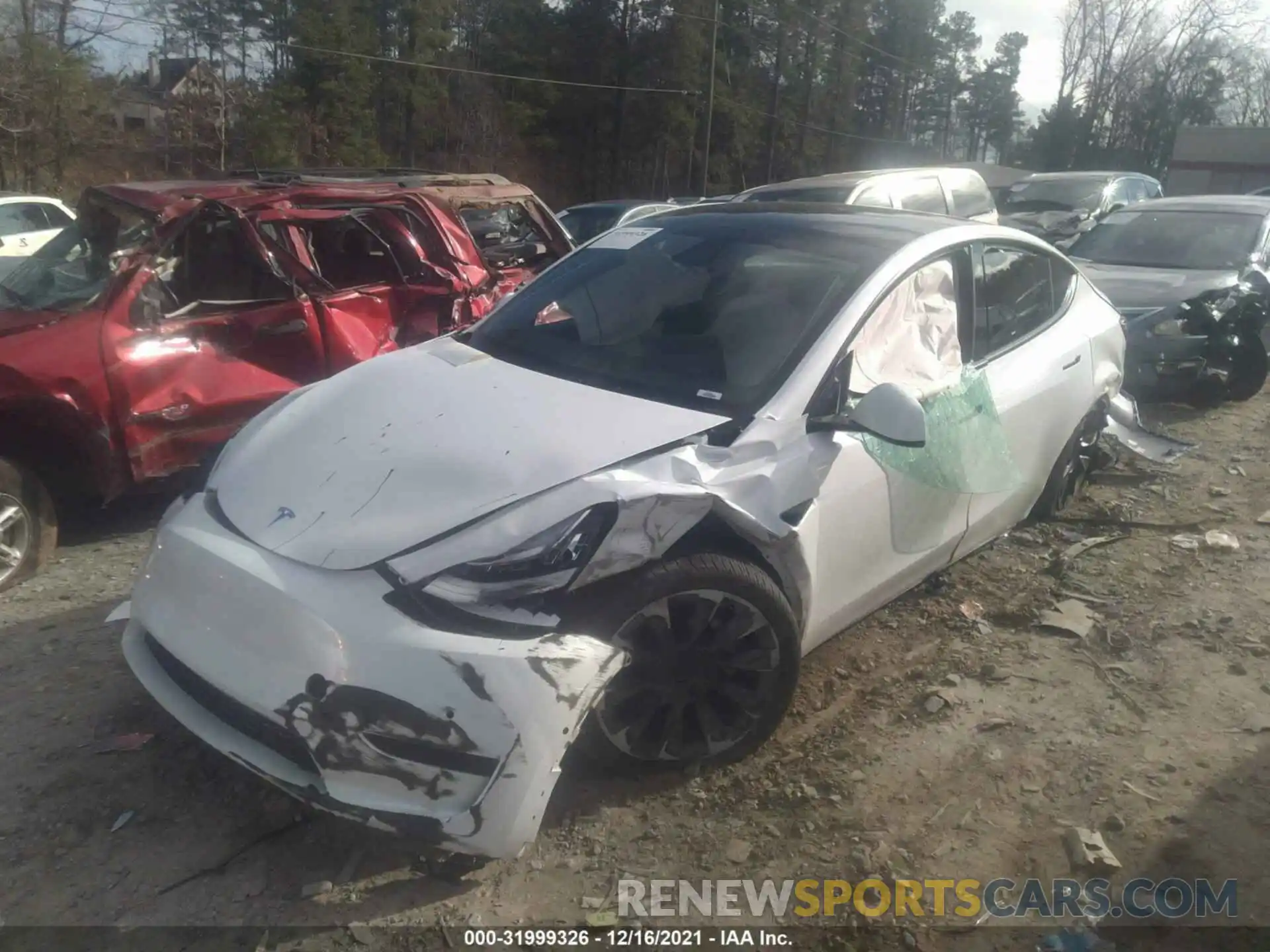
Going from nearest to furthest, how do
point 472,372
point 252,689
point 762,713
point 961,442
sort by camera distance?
point 252,689, point 762,713, point 472,372, point 961,442

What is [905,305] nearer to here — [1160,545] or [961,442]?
[961,442]

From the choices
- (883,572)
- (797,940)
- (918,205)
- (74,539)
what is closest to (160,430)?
(74,539)

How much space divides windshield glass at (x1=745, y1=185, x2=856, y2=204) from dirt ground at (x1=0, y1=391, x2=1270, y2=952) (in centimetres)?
594

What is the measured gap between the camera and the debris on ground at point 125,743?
333 centimetres

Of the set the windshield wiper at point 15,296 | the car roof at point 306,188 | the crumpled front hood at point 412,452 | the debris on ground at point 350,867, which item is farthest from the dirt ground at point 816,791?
the car roof at point 306,188

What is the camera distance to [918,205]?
415 inches

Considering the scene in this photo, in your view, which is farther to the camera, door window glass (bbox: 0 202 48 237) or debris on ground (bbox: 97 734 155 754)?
door window glass (bbox: 0 202 48 237)

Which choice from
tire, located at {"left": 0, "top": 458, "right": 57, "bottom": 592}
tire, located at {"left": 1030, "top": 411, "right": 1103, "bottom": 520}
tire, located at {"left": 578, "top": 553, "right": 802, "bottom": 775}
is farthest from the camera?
tire, located at {"left": 1030, "top": 411, "right": 1103, "bottom": 520}

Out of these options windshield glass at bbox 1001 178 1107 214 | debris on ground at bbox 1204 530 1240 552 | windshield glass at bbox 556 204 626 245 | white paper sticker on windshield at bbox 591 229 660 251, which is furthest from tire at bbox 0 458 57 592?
windshield glass at bbox 1001 178 1107 214

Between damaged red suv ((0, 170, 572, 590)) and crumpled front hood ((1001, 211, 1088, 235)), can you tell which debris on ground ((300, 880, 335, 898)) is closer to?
damaged red suv ((0, 170, 572, 590))

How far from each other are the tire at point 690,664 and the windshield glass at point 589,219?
1160cm

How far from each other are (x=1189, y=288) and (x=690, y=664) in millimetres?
6744

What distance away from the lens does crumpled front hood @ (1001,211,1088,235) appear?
14.1m

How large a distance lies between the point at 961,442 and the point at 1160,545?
220 cm
